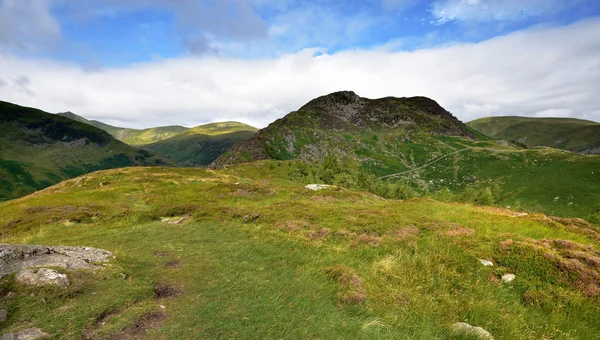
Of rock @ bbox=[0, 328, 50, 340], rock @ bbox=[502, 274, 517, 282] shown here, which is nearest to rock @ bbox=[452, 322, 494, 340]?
rock @ bbox=[502, 274, 517, 282]

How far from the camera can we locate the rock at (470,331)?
9.83m

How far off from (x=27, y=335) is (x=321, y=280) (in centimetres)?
1093

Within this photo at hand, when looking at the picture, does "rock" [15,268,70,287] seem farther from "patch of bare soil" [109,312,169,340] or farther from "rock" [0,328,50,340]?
"patch of bare soil" [109,312,169,340]

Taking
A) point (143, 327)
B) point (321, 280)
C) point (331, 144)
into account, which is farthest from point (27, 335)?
point (331, 144)

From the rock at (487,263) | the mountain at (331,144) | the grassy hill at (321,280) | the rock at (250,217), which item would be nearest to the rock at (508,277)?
the grassy hill at (321,280)

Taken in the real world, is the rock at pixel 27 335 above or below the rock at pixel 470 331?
above

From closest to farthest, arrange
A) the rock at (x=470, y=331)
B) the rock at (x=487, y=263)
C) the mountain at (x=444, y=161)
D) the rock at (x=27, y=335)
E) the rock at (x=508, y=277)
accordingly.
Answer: the rock at (x=27, y=335), the rock at (x=470, y=331), the rock at (x=508, y=277), the rock at (x=487, y=263), the mountain at (x=444, y=161)

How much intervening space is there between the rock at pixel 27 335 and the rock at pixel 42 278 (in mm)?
2708

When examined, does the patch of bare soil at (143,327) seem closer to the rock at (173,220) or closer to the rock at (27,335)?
the rock at (27,335)

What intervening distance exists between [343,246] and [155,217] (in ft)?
67.4

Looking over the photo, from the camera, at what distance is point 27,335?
26.1 ft

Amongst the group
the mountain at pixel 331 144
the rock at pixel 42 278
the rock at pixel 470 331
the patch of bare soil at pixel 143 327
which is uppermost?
the mountain at pixel 331 144

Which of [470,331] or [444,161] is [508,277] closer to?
[470,331]

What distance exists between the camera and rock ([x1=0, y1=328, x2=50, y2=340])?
772 centimetres
